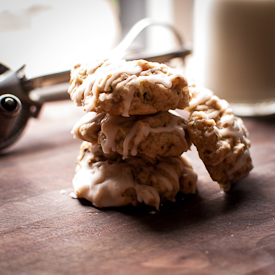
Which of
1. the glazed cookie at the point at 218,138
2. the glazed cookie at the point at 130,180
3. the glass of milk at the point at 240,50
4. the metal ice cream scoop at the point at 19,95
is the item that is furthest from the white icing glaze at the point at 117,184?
the glass of milk at the point at 240,50

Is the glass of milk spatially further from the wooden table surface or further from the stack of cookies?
the stack of cookies

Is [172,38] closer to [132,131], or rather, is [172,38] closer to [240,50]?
[240,50]

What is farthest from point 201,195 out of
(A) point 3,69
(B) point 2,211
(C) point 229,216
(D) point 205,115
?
(A) point 3,69

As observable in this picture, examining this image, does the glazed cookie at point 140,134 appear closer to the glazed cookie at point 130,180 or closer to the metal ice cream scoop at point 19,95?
the glazed cookie at point 130,180

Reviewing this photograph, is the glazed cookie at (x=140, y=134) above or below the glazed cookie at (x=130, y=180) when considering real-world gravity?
above

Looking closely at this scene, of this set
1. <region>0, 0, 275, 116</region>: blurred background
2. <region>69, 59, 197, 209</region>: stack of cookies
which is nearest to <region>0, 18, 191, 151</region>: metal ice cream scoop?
<region>0, 0, 275, 116</region>: blurred background

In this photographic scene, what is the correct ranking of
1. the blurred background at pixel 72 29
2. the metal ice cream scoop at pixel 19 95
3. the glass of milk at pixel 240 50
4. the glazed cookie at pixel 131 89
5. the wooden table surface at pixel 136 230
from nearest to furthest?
the wooden table surface at pixel 136 230 → the glazed cookie at pixel 131 89 → the metal ice cream scoop at pixel 19 95 → the glass of milk at pixel 240 50 → the blurred background at pixel 72 29
